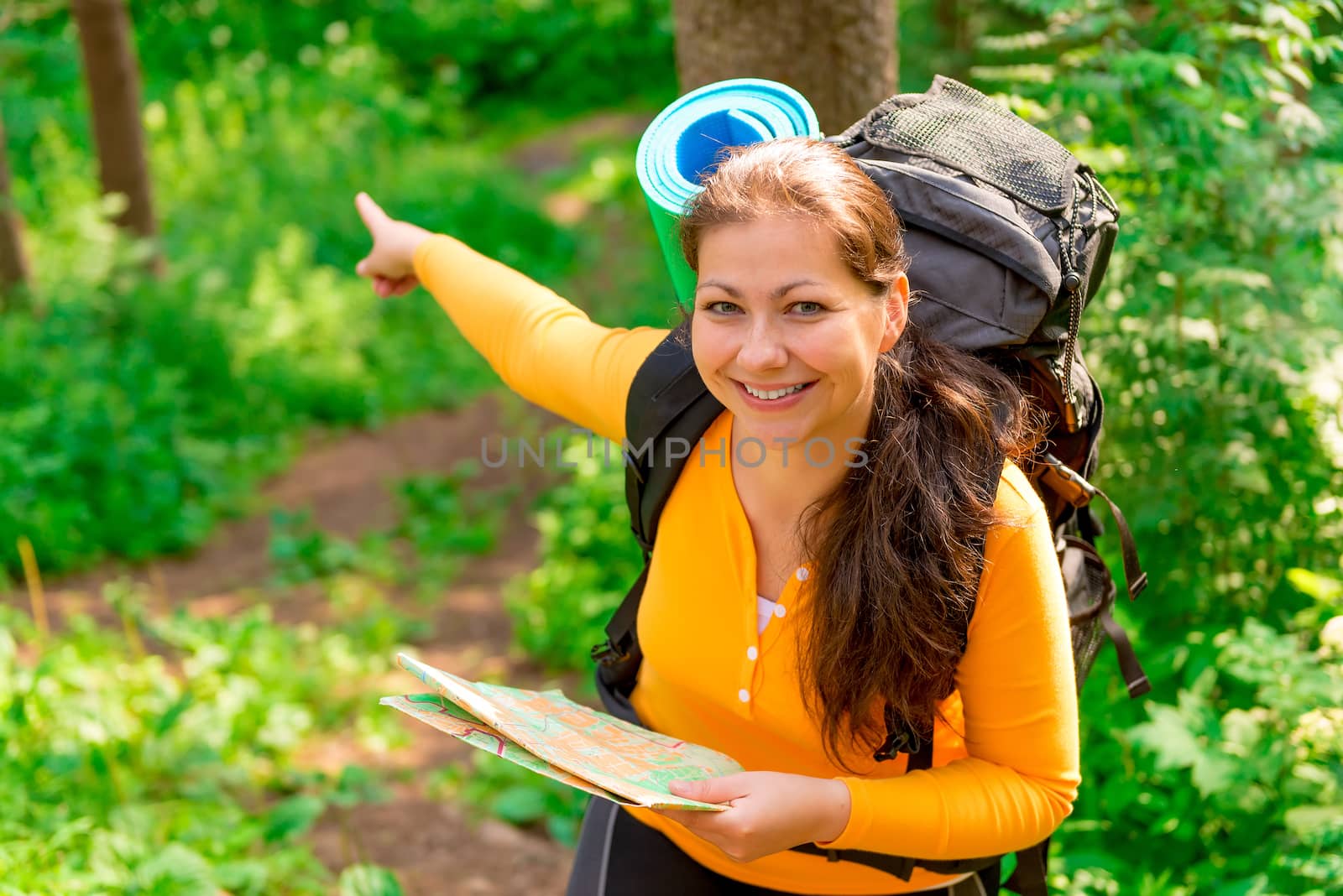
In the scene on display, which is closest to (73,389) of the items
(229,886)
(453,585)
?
(453,585)

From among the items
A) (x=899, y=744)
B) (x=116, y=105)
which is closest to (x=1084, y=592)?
(x=899, y=744)

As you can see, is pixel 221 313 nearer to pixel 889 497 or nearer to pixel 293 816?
pixel 293 816

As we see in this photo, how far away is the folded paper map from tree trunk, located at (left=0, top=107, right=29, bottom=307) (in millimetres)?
6602

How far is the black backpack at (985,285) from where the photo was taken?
178cm

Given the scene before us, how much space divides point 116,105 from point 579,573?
19.0 feet

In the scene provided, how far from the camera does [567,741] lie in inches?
71.0

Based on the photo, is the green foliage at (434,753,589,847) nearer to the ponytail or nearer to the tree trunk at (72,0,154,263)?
the ponytail

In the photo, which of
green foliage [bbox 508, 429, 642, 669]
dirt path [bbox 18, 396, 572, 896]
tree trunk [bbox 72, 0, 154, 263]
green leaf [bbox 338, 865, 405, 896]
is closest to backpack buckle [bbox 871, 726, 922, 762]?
green leaf [bbox 338, 865, 405, 896]

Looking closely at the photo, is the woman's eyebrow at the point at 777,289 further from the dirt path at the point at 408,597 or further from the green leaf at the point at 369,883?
the dirt path at the point at 408,597

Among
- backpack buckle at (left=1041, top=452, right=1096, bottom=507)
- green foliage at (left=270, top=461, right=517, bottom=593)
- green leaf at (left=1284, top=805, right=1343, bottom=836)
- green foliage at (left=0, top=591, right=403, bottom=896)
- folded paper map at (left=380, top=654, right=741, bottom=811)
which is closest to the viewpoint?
folded paper map at (left=380, top=654, right=741, bottom=811)

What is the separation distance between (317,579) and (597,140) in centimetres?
900

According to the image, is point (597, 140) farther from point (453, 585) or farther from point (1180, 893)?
point (1180, 893)

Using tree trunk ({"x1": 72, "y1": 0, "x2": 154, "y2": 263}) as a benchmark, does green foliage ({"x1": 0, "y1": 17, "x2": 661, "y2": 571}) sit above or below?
below

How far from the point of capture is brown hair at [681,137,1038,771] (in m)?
1.67
